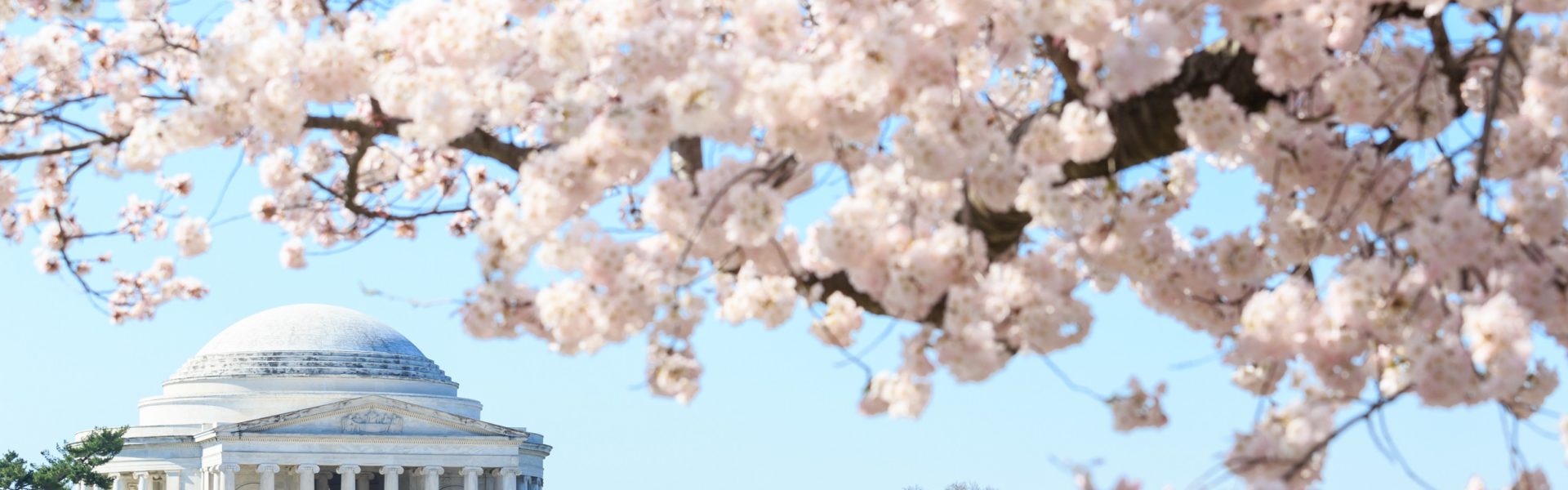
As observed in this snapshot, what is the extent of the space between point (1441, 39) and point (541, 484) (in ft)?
258

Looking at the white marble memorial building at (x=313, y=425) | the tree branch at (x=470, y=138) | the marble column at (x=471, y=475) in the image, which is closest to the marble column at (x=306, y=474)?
the white marble memorial building at (x=313, y=425)

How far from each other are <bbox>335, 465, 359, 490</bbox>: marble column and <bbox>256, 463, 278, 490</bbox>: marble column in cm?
250

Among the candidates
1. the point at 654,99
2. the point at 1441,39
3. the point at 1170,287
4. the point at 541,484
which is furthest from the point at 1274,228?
the point at 541,484

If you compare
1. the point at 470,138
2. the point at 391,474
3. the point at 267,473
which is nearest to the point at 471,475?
the point at 391,474

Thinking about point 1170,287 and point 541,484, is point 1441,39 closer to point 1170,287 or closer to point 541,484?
point 1170,287

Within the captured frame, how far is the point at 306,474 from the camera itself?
75812mm

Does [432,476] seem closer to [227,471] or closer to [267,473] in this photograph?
[267,473]

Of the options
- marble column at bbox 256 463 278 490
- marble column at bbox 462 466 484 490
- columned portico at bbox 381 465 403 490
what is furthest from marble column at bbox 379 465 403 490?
marble column at bbox 256 463 278 490

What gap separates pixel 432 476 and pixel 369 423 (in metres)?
3.27

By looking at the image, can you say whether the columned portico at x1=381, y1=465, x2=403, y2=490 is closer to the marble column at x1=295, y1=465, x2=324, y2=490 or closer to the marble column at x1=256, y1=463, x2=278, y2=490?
the marble column at x1=295, y1=465, x2=324, y2=490

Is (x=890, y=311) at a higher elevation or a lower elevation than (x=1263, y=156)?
lower

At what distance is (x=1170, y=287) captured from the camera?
30.3 ft

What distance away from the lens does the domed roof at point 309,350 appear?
3120 inches

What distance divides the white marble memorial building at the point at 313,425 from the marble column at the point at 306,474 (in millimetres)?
44
